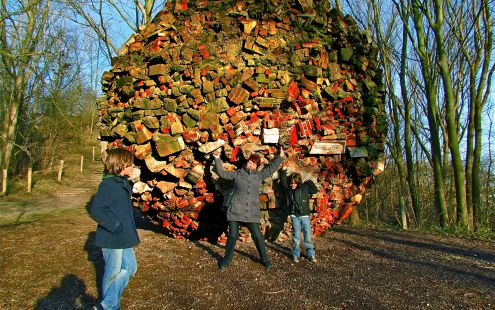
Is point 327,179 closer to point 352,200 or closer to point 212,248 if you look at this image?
point 352,200

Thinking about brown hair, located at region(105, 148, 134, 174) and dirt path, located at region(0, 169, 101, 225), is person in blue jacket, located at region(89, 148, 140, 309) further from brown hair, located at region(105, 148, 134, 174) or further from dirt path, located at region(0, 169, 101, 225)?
dirt path, located at region(0, 169, 101, 225)

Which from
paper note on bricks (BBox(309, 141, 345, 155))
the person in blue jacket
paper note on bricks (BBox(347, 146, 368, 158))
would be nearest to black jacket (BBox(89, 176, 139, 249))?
the person in blue jacket

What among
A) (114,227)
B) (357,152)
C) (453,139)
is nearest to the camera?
(114,227)

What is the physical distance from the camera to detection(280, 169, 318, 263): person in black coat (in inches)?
194

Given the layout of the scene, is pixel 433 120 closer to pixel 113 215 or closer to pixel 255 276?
pixel 255 276

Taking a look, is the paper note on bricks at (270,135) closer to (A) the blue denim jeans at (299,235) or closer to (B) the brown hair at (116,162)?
(A) the blue denim jeans at (299,235)

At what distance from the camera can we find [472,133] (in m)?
9.01

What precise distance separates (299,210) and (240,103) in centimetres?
185

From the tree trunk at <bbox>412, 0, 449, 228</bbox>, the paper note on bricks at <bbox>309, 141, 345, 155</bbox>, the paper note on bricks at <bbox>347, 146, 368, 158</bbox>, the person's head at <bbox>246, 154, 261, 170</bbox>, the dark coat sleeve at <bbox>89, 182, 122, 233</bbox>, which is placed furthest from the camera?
the tree trunk at <bbox>412, 0, 449, 228</bbox>

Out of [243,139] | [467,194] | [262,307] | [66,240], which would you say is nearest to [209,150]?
[243,139]

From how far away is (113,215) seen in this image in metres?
2.89

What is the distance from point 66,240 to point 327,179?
4708 mm

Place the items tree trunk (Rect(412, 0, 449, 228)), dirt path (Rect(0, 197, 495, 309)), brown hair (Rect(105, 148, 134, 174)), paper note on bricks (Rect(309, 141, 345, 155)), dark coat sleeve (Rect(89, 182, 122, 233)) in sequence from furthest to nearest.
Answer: tree trunk (Rect(412, 0, 449, 228)), paper note on bricks (Rect(309, 141, 345, 155)), dirt path (Rect(0, 197, 495, 309)), brown hair (Rect(105, 148, 134, 174)), dark coat sleeve (Rect(89, 182, 122, 233))

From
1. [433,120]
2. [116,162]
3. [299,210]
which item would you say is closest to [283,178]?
[299,210]
